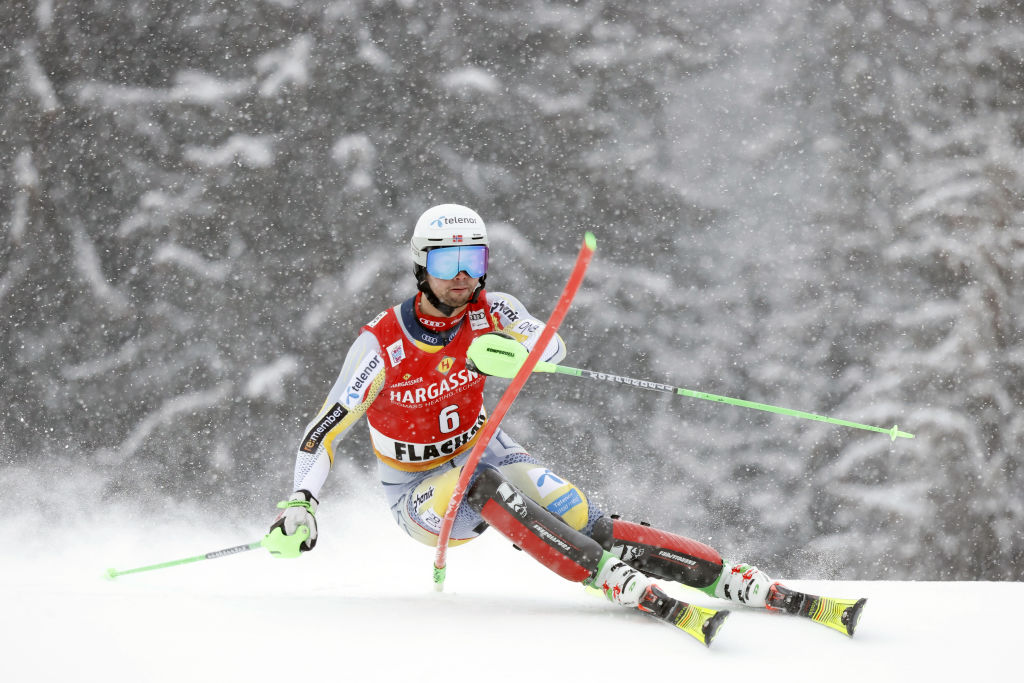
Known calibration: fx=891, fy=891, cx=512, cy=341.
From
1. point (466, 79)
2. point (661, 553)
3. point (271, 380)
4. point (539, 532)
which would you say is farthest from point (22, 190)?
point (661, 553)

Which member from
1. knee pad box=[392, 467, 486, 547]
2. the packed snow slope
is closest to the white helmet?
knee pad box=[392, 467, 486, 547]

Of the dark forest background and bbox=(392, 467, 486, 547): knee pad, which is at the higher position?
the dark forest background

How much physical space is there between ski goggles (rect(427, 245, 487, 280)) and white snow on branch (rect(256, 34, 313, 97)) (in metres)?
3.31

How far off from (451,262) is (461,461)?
76 cm

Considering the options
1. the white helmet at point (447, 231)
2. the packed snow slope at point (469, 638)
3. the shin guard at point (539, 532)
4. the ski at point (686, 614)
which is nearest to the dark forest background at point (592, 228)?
the packed snow slope at point (469, 638)

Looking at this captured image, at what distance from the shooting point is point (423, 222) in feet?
10.3

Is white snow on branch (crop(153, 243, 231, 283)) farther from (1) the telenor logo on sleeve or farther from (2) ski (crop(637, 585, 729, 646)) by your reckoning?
(2) ski (crop(637, 585, 729, 646))

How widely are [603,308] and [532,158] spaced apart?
1.09m

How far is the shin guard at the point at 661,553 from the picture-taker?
301 centimetres

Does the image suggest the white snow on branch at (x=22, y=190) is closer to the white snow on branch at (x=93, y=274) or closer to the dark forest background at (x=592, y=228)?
the dark forest background at (x=592, y=228)

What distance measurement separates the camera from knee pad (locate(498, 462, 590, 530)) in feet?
9.95

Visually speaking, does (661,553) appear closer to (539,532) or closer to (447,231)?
(539,532)

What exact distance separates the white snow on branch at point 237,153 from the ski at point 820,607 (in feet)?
14.0

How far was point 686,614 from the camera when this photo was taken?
2.62 metres
